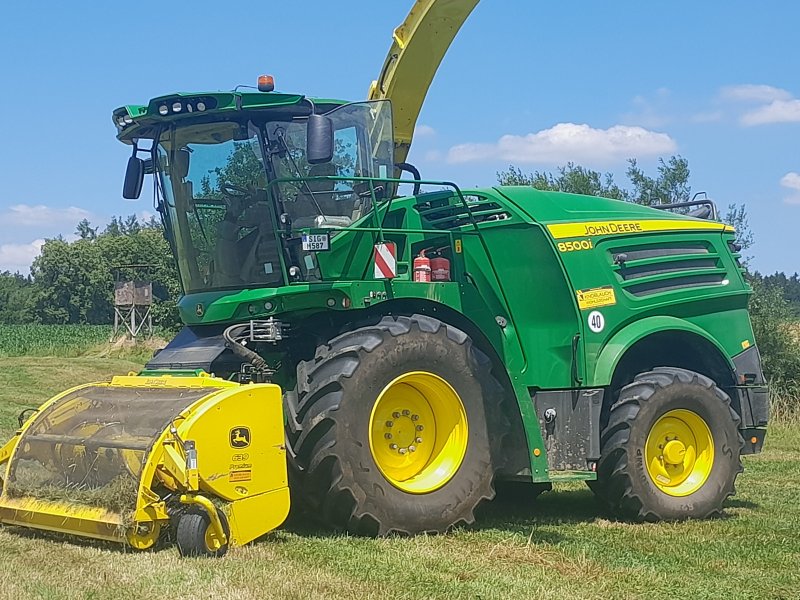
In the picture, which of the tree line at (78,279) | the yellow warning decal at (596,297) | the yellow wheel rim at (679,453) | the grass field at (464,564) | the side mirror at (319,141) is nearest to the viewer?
the grass field at (464,564)

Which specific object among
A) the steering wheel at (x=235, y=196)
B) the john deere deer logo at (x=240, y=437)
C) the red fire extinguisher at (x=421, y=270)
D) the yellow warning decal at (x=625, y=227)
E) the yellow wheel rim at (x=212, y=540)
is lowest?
the yellow wheel rim at (x=212, y=540)

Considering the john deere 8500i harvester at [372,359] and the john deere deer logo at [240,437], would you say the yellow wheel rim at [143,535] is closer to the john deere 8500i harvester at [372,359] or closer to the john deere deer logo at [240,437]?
the john deere 8500i harvester at [372,359]

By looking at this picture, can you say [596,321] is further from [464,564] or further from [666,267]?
[464,564]

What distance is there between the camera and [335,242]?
7.38 meters

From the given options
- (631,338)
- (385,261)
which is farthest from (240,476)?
(631,338)

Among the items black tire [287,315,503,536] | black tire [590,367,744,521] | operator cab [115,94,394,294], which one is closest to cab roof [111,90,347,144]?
operator cab [115,94,394,294]

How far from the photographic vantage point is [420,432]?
7.36 meters

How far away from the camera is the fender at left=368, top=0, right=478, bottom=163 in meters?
9.59

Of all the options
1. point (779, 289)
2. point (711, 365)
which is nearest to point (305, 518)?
point (711, 365)

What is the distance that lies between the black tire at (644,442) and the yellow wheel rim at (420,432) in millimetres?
1414

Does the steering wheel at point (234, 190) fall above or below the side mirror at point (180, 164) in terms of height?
below

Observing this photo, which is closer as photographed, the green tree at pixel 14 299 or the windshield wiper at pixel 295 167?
the windshield wiper at pixel 295 167

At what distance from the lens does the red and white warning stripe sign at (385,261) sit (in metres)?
7.39

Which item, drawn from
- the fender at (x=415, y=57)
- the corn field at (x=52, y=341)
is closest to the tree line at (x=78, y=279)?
the corn field at (x=52, y=341)
